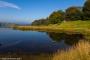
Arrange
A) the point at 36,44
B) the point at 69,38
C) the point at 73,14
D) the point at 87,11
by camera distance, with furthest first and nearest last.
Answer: the point at 73,14 → the point at 87,11 → the point at 69,38 → the point at 36,44

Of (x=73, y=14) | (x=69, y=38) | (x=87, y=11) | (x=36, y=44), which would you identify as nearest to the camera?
(x=36, y=44)

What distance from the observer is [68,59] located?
13305 millimetres

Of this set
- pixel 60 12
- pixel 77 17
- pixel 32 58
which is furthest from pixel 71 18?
pixel 32 58

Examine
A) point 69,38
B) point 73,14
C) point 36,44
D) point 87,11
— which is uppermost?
point 87,11

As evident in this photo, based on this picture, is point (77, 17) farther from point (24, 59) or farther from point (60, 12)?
point (24, 59)

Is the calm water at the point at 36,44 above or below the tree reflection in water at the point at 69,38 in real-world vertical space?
below

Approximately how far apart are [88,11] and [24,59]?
82825 millimetres

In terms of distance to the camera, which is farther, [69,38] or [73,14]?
[73,14]

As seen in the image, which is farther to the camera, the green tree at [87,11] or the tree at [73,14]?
the tree at [73,14]

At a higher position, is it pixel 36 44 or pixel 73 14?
pixel 73 14

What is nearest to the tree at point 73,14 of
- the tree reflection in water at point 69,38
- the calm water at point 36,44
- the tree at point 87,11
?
the tree at point 87,11

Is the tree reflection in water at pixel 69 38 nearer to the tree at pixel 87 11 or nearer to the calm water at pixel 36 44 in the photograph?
the calm water at pixel 36 44

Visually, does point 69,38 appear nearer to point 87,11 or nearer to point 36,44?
point 36,44

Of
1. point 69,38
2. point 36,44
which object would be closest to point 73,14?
point 69,38
